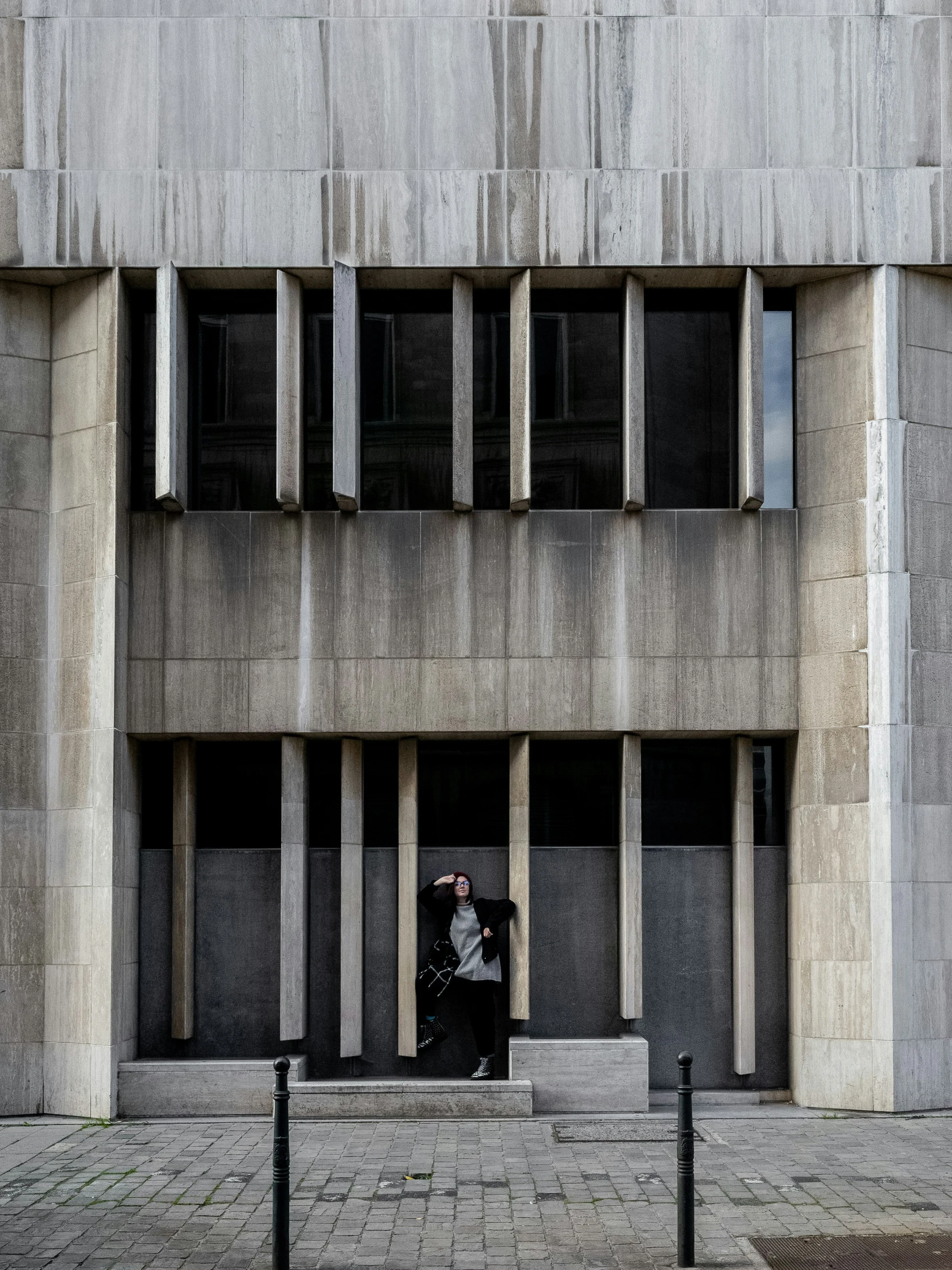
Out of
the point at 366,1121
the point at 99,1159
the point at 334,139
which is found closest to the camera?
the point at 99,1159

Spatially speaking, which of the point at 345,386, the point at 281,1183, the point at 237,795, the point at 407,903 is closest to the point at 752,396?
the point at 345,386

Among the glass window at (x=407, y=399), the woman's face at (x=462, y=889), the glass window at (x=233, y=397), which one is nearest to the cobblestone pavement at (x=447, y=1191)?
the woman's face at (x=462, y=889)

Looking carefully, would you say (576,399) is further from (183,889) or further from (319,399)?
(183,889)

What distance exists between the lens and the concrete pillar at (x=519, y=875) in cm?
1380

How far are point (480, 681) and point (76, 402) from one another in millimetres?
5069

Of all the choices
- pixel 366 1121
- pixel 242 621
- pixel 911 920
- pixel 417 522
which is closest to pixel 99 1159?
pixel 366 1121

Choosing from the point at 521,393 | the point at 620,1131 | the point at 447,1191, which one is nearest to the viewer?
the point at 447,1191

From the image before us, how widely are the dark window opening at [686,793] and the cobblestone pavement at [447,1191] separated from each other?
281 cm

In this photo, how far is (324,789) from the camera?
1435 centimetres

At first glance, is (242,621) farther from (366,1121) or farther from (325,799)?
(366,1121)

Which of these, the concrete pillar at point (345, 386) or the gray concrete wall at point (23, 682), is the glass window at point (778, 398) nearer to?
the concrete pillar at point (345, 386)

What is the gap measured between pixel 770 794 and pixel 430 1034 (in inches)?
171

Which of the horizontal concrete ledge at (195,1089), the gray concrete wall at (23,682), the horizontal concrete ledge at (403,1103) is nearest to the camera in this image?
the horizontal concrete ledge at (403,1103)

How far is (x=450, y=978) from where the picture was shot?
14.0 metres
